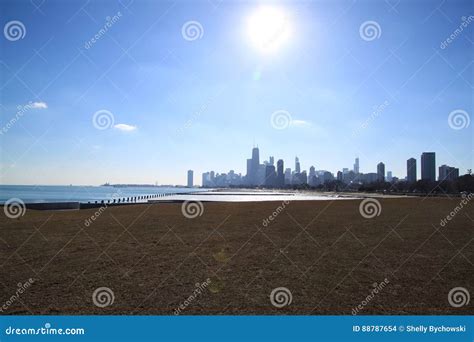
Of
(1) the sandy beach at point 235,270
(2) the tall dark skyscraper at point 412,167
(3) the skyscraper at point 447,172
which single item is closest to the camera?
(1) the sandy beach at point 235,270

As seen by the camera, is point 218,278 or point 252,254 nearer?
point 218,278

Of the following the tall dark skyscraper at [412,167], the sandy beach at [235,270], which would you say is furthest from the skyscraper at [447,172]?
the sandy beach at [235,270]

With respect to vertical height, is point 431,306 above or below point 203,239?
below

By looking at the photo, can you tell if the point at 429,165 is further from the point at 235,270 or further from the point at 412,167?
the point at 235,270

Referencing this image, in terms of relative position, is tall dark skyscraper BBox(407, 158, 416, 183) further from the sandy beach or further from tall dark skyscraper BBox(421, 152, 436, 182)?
the sandy beach

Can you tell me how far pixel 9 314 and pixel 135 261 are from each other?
3.78 metres

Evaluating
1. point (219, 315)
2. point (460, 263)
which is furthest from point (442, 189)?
point (219, 315)

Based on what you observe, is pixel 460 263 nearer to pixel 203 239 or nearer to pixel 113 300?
pixel 203 239

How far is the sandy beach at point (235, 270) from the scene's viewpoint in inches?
270

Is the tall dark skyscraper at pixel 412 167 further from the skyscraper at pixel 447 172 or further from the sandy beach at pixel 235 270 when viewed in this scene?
the sandy beach at pixel 235 270

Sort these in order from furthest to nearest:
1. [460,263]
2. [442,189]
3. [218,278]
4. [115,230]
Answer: [442,189] < [115,230] < [460,263] < [218,278]

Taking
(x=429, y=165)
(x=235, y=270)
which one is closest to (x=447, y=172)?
(x=429, y=165)

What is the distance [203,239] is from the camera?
1380 cm

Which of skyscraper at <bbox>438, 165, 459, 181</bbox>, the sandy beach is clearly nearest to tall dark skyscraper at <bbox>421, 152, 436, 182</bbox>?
skyscraper at <bbox>438, 165, 459, 181</bbox>
